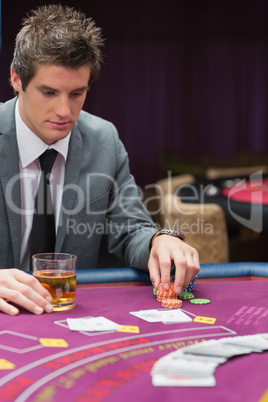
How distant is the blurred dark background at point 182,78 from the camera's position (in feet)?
32.0

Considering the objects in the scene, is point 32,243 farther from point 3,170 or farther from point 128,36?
point 128,36

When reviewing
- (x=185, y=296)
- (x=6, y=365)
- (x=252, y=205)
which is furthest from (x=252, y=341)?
(x=252, y=205)

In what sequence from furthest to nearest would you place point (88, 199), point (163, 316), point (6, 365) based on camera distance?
point (88, 199)
point (163, 316)
point (6, 365)

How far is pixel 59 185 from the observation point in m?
2.27

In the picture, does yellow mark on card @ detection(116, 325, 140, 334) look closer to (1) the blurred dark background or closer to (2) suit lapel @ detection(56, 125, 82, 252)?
(2) suit lapel @ detection(56, 125, 82, 252)

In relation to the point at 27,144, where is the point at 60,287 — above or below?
below

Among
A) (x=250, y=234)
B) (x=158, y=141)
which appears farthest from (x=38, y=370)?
(x=158, y=141)

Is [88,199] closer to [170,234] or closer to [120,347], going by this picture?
[170,234]

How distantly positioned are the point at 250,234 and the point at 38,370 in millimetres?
3842

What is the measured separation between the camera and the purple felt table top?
1.02 metres

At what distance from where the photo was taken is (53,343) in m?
1.25

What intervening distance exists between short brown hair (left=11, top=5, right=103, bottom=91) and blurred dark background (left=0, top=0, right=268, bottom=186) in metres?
7.61

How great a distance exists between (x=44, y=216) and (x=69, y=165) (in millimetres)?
219

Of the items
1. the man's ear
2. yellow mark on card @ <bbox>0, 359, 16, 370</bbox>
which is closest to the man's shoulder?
the man's ear
